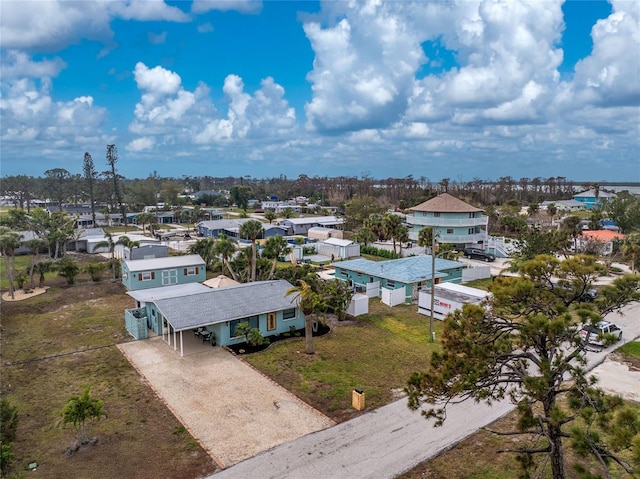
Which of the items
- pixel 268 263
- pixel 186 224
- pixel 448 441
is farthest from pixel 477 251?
pixel 186 224

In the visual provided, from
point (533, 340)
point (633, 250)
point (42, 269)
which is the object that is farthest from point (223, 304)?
point (633, 250)

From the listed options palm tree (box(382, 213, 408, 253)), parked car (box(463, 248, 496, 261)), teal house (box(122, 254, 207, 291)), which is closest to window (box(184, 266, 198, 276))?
teal house (box(122, 254, 207, 291))

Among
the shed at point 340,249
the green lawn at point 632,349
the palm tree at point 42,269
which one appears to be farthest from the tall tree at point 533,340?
the shed at point 340,249

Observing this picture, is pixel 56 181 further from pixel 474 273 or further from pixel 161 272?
pixel 474 273

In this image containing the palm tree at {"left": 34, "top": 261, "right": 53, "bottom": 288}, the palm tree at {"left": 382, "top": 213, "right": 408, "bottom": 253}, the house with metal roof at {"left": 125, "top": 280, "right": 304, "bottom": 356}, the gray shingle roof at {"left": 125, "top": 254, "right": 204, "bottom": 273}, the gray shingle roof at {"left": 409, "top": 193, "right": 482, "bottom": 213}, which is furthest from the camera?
the gray shingle roof at {"left": 409, "top": 193, "right": 482, "bottom": 213}

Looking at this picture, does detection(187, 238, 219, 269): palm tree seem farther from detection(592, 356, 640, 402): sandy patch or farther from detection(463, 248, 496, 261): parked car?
detection(592, 356, 640, 402): sandy patch

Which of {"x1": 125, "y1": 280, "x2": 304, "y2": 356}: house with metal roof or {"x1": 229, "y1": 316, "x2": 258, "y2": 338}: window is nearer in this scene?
{"x1": 125, "y1": 280, "x2": 304, "y2": 356}: house with metal roof
